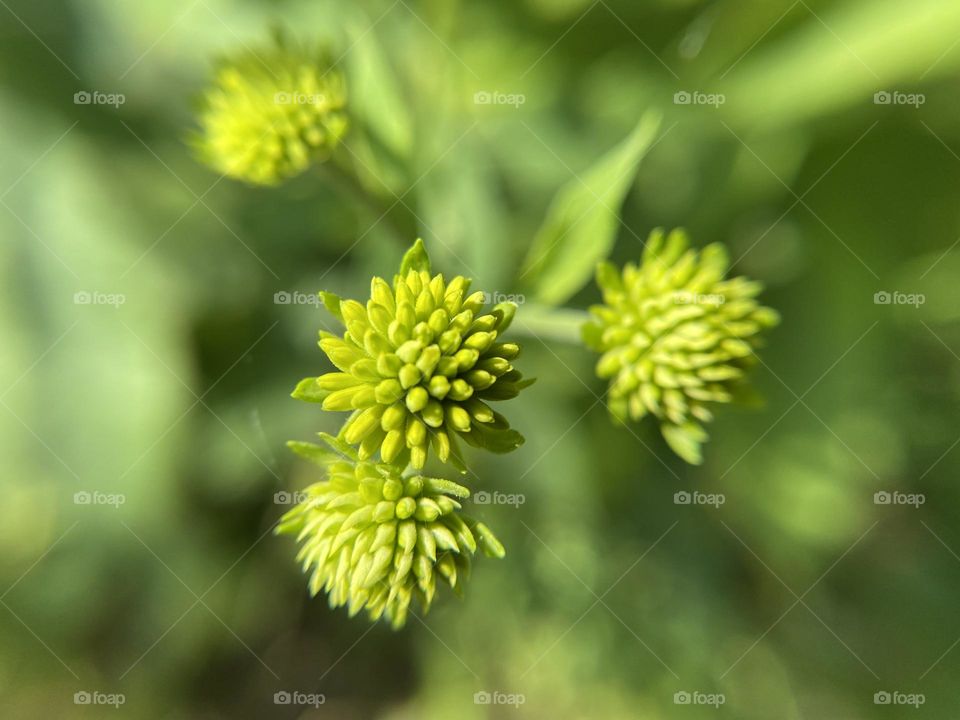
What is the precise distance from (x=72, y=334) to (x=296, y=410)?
2.31ft

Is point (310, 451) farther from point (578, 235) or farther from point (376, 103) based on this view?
point (376, 103)

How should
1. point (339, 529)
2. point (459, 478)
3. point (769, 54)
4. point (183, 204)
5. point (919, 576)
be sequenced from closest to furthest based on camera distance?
point (339, 529) → point (459, 478) → point (769, 54) → point (183, 204) → point (919, 576)

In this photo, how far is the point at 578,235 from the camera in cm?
146

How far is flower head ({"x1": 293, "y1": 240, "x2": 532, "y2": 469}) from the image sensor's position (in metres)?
0.99

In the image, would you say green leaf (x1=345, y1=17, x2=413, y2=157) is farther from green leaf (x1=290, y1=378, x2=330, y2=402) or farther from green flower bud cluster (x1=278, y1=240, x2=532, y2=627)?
green leaf (x1=290, y1=378, x2=330, y2=402)

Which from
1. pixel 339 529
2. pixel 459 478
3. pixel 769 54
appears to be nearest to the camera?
pixel 339 529

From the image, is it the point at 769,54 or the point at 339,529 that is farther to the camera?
the point at 769,54

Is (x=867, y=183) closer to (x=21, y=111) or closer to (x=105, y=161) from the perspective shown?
(x=105, y=161)

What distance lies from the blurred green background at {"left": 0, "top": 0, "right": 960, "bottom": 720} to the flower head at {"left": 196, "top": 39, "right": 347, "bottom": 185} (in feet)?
0.96

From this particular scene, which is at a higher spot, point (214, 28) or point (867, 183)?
point (214, 28)

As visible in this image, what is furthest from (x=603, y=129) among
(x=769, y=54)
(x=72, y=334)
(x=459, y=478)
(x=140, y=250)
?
(x=72, y=334)

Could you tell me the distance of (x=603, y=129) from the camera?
1952 mm

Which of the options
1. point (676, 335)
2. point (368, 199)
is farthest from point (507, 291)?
point (676, 335)

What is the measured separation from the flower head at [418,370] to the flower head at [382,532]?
0.06 meters
